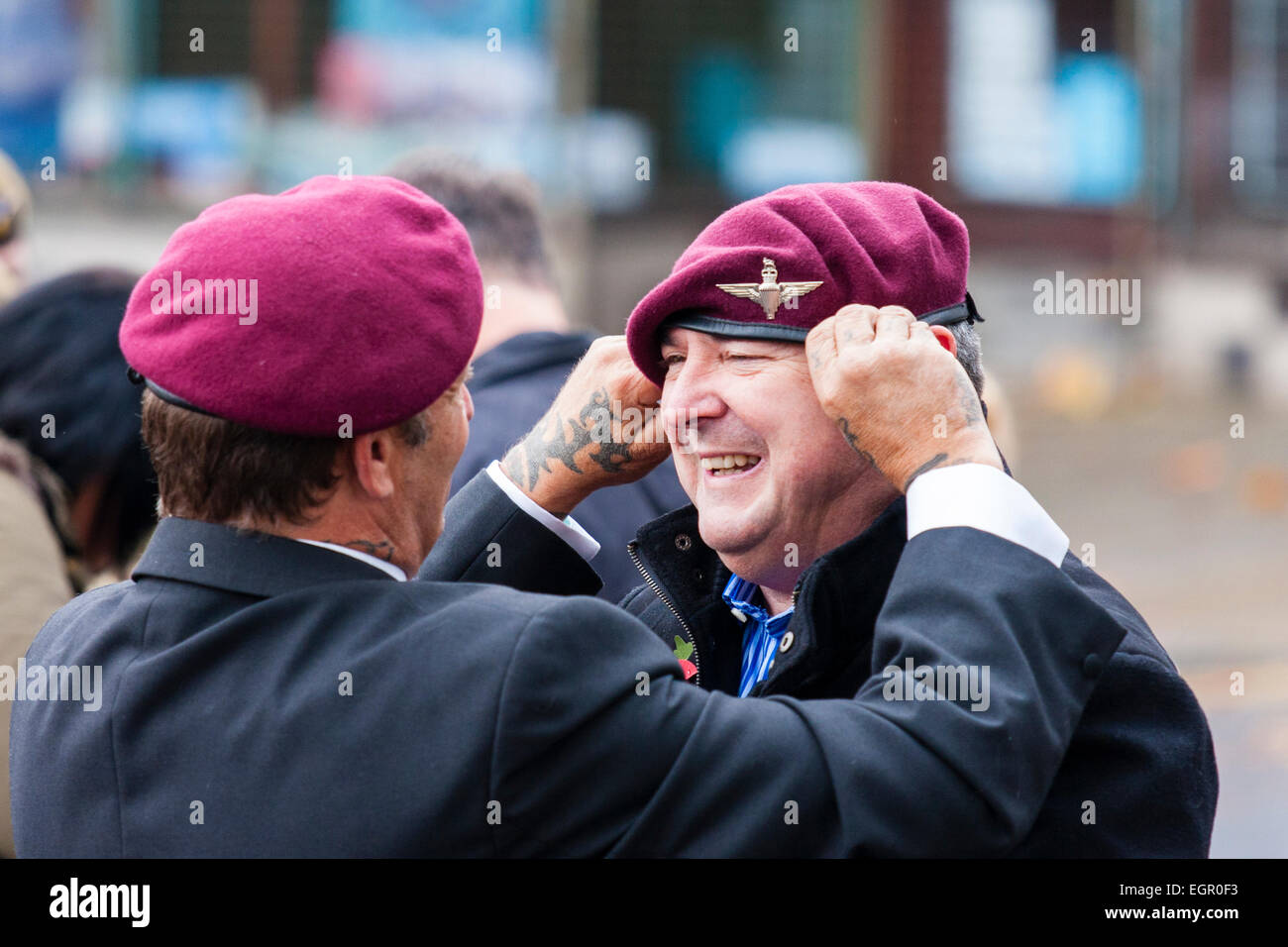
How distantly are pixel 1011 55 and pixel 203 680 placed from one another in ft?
50.7

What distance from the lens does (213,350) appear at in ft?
6.25

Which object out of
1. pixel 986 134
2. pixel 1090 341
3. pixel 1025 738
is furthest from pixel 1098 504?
pixel 1025 738

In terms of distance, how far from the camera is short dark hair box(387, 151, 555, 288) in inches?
167

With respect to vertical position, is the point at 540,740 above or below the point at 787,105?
below

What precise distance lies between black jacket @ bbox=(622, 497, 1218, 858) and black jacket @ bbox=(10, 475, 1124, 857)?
0.27 feet

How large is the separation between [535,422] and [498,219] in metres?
0.83

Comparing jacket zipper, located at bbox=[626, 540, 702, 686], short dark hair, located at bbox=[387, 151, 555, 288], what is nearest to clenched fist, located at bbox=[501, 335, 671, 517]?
jacket zipper, located at bbox=[626, 540, 702, 686]

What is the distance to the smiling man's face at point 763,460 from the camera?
7.63ft

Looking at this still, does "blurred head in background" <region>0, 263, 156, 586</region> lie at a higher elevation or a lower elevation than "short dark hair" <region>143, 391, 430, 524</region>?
lower

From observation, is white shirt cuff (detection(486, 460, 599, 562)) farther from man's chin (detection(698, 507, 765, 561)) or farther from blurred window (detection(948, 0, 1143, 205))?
blurred window (detection(948, 0, 1143, 205))

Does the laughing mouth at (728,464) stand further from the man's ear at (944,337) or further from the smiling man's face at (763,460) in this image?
the man's ear at (944,337)

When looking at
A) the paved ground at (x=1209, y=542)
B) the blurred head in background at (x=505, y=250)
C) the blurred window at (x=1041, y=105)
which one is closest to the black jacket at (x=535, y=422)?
the blurred head in background at (x=505, y=250)

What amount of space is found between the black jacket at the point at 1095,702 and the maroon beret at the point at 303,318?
2.01ft
